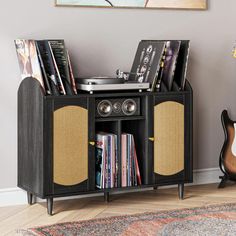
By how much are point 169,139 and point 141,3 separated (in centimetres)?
91

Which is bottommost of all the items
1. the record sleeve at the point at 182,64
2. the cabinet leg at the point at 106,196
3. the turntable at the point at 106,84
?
the cabinet leg at the point at 106,196

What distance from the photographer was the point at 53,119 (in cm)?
371

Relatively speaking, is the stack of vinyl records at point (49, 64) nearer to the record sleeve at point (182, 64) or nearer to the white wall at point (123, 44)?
the white wall at point (123, 44)

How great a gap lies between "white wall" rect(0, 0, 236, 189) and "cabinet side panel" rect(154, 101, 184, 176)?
45 centimetres

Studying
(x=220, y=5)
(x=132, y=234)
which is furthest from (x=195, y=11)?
(x=132, y=234)

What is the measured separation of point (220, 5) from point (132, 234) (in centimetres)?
198

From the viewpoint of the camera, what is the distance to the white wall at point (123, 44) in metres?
3.95

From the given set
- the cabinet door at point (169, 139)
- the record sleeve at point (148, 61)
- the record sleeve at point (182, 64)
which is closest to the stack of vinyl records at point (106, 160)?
the cabinet door at point (169, 139)

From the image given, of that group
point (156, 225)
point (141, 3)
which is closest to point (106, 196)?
point (156, 225)

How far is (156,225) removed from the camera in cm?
346

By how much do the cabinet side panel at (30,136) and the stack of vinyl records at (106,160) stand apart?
371mm

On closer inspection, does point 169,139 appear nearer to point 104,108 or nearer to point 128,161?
point 128,161

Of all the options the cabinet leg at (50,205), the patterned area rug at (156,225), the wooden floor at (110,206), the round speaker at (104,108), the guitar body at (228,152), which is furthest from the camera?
the guitar body at (228,152)

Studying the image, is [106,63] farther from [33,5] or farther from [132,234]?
[132,234]
